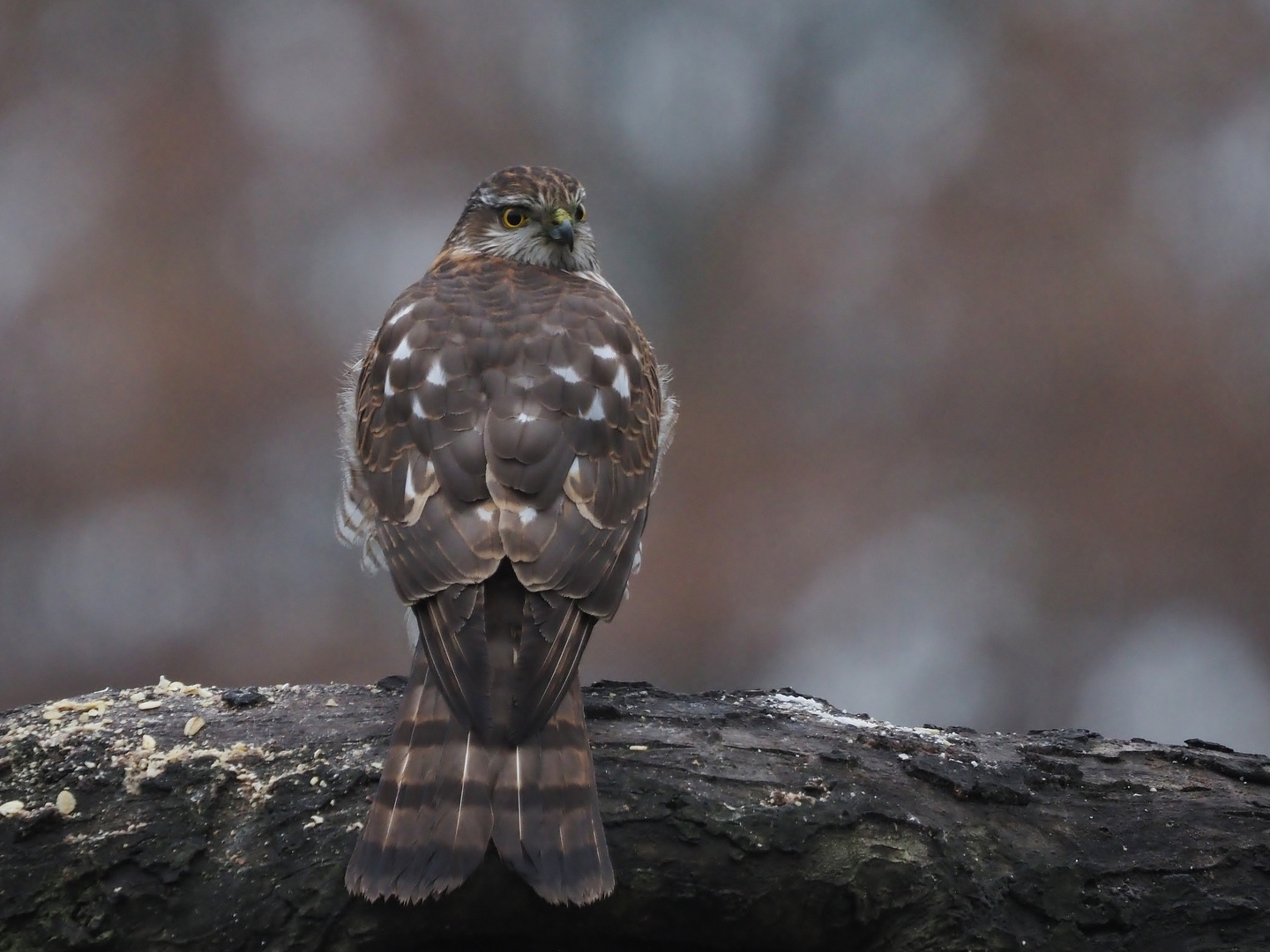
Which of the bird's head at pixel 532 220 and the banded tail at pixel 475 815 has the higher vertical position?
the bird's head at pixel 532 220

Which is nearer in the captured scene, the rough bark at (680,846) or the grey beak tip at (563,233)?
the rough bark at (680,846)

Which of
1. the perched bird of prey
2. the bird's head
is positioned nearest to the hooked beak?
the bird's head

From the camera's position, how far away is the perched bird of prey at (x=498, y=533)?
2.16m

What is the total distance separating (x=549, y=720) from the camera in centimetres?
231

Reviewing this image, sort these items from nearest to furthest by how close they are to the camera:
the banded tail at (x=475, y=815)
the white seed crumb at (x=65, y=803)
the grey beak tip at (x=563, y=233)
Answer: the banded tail at (x=475, y=815), the white seed crumb at (x=65, y=803), the grey beak tip at (x=563, y=233)

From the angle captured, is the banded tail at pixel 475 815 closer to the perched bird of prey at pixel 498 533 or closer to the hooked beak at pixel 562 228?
the perched bird of prey at pixel 498 533

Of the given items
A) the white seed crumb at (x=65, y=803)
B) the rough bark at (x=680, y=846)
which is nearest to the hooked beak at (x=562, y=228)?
the rough bark at (x=680, y=846)

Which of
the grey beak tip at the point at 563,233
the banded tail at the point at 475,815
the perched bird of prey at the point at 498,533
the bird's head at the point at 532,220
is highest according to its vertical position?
the bird's head at the point at 532,220

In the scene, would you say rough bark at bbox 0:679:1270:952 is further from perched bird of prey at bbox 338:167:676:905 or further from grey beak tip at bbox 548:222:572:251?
grey beak tip at bbox 548:222:572:251

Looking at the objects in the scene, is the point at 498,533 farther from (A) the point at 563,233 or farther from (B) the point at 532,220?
(B) the point at 532,220

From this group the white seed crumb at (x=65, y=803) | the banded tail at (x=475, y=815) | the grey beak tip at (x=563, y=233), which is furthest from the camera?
the grey beak tip at (x=563, y=233)

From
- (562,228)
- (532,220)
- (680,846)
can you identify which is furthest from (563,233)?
(680,846)

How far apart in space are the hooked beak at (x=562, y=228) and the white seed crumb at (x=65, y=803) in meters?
2.12

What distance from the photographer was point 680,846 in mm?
2314
